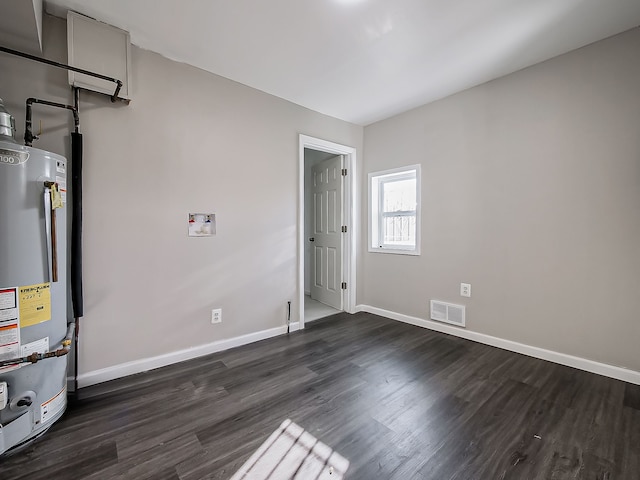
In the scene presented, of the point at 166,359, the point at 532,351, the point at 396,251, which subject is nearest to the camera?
the point at 166,359

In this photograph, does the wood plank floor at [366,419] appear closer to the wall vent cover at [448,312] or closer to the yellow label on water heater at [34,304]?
the wall vent cover at [448,312]

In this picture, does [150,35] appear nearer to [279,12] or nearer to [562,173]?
[279,12]

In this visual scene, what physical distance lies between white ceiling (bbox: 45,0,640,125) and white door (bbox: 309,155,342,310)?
4.93ft

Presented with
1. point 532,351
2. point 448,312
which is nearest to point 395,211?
point 448,312

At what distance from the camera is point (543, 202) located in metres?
2.44

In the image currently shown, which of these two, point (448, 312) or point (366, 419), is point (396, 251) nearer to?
point (448, 312)

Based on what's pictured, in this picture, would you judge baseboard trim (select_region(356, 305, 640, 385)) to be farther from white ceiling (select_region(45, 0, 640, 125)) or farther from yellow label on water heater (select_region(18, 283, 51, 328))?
yellow label on water heater (select_region(18, 283, 51, 328))

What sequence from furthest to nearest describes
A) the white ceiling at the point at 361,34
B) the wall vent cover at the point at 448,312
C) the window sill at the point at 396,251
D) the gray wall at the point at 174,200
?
the window sill at the point at 396,251, the wall vent cover at the point at 448,312, the gray wall at the point at 174,200, the white ceiling at the point at 361,34

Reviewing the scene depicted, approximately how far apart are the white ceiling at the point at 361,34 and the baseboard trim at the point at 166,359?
100 inches

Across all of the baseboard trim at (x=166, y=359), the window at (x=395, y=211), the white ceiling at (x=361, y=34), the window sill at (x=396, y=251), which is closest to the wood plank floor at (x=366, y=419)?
the baseboard trim at (x=166, y=359)

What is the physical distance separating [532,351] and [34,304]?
372 centimetres

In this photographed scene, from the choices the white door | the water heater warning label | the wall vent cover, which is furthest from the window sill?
the water heater warning label

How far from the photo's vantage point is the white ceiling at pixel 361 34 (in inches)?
71.3

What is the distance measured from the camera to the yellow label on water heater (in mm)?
1453
